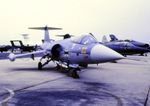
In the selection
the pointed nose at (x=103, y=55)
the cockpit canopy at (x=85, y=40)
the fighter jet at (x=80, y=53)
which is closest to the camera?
the pointed nose at (x=103, y=55)

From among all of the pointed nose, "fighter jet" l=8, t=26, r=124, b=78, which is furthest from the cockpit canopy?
the pointed nose

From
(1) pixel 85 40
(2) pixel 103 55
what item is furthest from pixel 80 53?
(2) pixel 103 55

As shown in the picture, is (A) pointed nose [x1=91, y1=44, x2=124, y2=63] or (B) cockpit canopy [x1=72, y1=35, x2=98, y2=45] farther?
(B) cockpit canopy [x1=72, y1=35, x2=98, y2=45]

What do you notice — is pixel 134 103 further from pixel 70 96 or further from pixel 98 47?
pixel 98 47

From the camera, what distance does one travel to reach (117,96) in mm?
9195

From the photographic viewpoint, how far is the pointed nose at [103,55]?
1306 centimetres

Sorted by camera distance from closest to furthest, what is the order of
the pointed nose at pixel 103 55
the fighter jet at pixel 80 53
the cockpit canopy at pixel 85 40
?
1. the pointed nose at pixel 103 55
2. the fighter jet at pixel 80 53
3. the cockpit canopy at pixel 85 40

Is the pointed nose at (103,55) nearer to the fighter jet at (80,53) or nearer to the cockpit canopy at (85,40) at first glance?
the fighter jet at (80,53)

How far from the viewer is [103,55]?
1334 cm

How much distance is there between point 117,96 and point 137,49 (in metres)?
27.5

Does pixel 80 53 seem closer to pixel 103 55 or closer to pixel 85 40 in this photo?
pixel 85 40

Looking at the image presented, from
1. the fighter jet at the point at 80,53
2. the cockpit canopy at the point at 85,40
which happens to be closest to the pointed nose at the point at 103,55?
the fighter jet at the point at 80,53

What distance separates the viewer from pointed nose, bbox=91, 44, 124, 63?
13.1 meters

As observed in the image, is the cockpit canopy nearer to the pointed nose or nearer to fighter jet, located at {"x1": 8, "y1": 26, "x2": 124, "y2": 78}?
fighter jet, located at {"x1": 8, "y1": 26, "x2": 124, "y2": 78}
